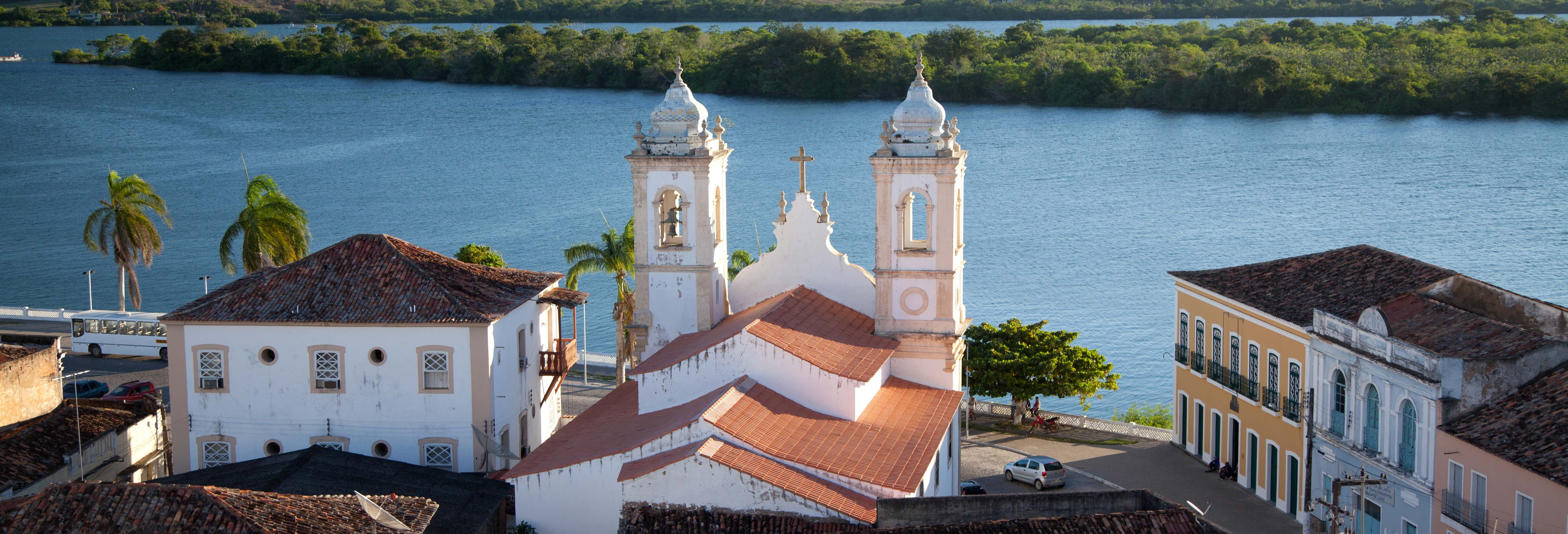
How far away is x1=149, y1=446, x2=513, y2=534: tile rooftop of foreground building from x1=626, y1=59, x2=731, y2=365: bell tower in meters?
5.56

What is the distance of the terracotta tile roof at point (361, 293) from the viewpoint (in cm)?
3161

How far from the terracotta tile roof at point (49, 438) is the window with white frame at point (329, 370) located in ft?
17.5

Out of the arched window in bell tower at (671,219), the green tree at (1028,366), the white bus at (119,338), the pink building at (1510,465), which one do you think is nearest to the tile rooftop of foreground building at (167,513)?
the arched window in bell tower at (671,219)

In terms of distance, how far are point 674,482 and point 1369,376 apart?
15389 mm

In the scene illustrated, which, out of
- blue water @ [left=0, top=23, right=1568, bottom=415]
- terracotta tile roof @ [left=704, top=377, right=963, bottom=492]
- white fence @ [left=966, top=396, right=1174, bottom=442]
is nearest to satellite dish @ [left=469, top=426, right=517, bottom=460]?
terracotta tile roof @ [left=704, top=377, right=963, bottom=492]

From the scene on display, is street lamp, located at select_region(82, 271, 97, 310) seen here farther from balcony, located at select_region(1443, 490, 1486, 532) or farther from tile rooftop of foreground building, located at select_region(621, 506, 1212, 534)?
balcony, located at select_region(1443, 490, 1486, 532)

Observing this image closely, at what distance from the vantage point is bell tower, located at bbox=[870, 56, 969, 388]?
3170cm

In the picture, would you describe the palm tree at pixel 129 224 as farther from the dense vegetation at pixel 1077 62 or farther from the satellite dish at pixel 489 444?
the dense vegetation at pixel 1077 62

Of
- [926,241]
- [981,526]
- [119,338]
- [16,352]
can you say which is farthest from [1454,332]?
[119,338]

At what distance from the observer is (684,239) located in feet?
108

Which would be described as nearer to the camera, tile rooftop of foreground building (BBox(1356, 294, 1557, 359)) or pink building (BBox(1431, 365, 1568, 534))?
pink building (BBox(1431, 365, 1568, 534))

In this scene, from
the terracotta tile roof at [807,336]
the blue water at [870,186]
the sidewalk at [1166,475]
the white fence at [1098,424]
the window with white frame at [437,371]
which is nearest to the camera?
the terracotta tile roof at [807,336]

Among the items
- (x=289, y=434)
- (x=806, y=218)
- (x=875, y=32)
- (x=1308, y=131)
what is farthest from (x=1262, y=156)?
(x=289, y=434)

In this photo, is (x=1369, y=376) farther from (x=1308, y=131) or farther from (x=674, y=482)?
(x=1308, y=131)
